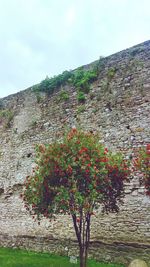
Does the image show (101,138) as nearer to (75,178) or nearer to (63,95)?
(63,95)

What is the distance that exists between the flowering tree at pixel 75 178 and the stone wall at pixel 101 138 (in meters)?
1.77

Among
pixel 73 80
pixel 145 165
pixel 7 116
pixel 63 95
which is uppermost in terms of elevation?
Result: pixel 73 80

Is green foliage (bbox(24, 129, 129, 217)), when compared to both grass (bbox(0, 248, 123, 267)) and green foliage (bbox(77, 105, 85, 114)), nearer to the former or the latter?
grass (bbox(0, 248, 123, 267))

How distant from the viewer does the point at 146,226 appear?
1058 centimetres

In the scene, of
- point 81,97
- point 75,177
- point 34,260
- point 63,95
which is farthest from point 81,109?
point 34,260

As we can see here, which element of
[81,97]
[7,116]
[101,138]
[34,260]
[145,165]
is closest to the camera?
[145,165]

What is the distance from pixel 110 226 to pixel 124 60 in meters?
5.47

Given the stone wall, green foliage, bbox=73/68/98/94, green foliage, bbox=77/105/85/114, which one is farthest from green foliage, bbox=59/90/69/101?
green foliage, bbox=77/105/85/114

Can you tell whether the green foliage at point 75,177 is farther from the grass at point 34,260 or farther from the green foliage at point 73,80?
the green foliage at point 73,80

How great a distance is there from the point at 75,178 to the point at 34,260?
3991 millimetres

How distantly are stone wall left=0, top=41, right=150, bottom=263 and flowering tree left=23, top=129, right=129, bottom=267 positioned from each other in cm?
177

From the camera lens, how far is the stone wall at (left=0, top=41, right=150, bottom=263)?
36.1 feet

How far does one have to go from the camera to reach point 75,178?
891 cm

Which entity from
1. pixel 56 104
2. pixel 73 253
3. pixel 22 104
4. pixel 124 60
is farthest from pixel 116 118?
pixel 22 104
